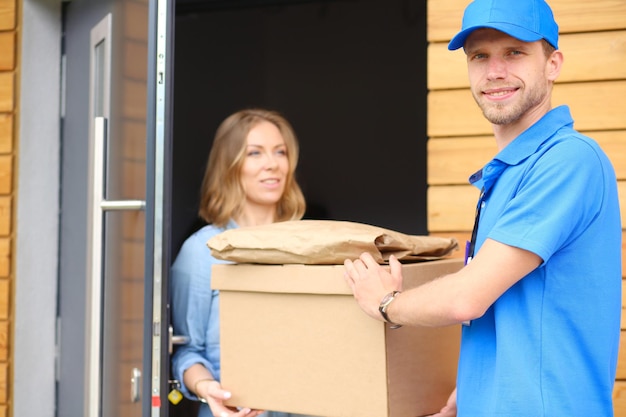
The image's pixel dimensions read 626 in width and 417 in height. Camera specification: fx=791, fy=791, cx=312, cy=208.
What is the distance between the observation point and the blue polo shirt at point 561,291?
4.21 feet

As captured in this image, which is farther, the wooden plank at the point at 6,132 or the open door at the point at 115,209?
the wooden plank at the point at 6,132

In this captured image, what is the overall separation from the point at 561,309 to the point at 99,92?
1461 millimetres

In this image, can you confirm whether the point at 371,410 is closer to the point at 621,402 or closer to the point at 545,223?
the point at 545,223

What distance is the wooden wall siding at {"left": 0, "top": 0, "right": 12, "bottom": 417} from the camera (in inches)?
100

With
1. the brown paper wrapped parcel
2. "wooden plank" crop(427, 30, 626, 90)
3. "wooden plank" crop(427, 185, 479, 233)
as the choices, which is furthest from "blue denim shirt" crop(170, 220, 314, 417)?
"wooden plank" crop(427, 30, 626, 90)

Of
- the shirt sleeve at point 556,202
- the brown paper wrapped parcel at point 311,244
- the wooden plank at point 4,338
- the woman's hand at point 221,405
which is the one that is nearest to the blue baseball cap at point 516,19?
the shirt sleeve at point 556,202

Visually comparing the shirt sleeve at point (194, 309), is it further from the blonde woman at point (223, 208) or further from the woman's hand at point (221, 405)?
the woman's hand at point (221, 405)

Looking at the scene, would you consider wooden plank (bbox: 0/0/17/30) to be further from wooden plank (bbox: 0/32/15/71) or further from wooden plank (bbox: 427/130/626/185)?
wooden plank (bbox: 427/130/626/185)

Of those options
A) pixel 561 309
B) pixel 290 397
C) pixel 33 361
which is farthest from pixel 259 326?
pixel 33 361

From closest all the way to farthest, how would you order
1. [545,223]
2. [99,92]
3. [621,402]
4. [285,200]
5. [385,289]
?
[545,223] → [385,289] → [621,402] → [99,92] → [285,200]

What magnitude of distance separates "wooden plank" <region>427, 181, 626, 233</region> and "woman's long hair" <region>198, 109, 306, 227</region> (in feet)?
1.54

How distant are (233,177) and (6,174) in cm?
78

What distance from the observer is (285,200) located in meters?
2.48

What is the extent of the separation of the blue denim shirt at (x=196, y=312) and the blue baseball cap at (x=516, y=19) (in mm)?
1020
